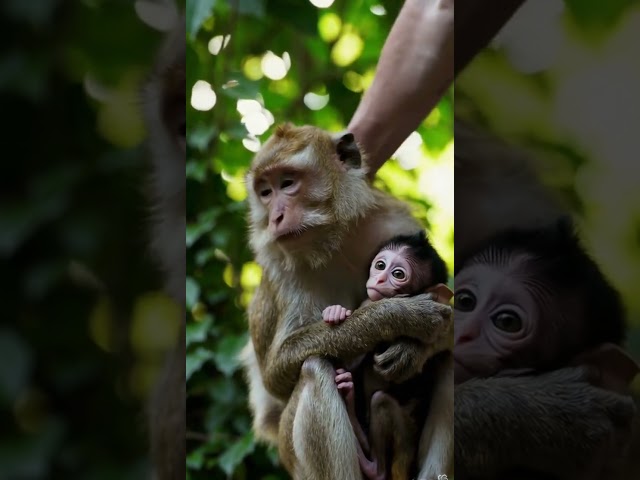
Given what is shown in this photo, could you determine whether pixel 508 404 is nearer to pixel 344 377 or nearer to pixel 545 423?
pixel 545 423

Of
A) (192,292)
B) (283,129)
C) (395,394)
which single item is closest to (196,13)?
(283,129)

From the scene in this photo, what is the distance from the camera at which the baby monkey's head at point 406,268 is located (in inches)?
47.4

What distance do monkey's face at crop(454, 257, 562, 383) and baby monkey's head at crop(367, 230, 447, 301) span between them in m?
0.07

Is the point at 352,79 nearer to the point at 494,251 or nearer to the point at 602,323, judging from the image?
the point at 494,251

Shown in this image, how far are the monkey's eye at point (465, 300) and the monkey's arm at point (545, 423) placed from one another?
105 mm

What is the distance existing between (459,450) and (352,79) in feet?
2.23

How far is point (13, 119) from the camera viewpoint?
3.26 feet

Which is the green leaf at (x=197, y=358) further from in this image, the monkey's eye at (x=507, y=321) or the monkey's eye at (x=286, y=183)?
the monkey's eye at (x=507, y=321)

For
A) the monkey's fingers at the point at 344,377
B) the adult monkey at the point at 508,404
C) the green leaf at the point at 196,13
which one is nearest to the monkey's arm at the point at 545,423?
the adult monkey at the point at 508,404

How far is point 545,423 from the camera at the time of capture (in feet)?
3.49

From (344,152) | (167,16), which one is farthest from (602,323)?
(167,16)

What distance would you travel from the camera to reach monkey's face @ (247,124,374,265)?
4.18ft

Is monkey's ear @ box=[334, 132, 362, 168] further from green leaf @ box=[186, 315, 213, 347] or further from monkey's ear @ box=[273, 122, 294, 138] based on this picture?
green leaf @ box=[186, 315, 213, 347]

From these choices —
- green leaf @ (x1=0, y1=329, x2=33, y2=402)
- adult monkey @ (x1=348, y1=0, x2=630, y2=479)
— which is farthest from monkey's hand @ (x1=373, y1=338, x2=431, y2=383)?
green leaf @ (x1=0, y1=329, x2=33, y2=402)
